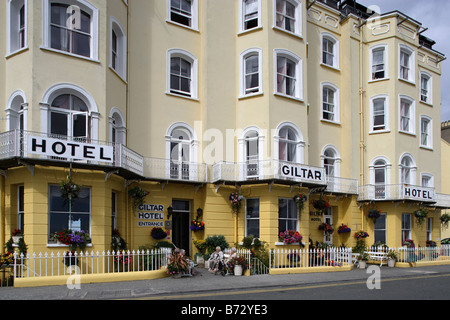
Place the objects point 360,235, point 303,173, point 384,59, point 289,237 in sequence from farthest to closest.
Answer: point 384,59 < point 360,235 < point 303,173 < point 289,237

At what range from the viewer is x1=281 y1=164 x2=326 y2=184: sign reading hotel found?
1912 cm

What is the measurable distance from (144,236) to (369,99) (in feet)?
49.7

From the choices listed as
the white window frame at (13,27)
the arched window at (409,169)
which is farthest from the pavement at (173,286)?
the arched window at (409,169)

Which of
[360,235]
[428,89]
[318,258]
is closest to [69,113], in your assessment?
[318,258]

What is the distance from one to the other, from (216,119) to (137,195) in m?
5.13

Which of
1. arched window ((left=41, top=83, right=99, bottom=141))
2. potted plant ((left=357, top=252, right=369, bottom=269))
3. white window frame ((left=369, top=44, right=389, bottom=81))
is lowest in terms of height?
potted plant ((left=357, top=252, right=369, bottom=269))

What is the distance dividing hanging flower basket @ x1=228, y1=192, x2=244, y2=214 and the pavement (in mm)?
3530

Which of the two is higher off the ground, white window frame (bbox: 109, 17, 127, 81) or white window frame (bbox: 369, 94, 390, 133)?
white window frame (bbox: 109, 17, 127, 81)

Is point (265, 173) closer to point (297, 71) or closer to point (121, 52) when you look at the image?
point (297, 71)

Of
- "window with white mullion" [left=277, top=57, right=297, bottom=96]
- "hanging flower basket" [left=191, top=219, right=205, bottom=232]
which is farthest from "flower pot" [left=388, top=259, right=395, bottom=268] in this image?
"window with white mullion" [left=277, top=57, right=297, bottom=96]

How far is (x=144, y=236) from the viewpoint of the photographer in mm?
18156

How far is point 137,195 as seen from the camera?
57.8 feet

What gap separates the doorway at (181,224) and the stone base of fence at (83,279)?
483 centimetres

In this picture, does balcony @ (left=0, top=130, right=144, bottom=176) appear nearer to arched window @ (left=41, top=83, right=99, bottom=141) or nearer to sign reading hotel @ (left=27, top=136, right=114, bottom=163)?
sign reading hotel @ (left=27, top=136, right=114, bottom=163)
